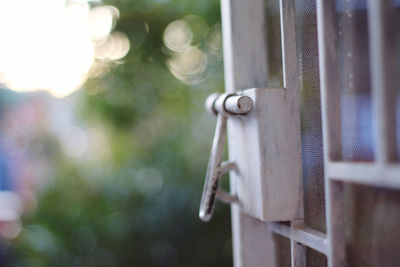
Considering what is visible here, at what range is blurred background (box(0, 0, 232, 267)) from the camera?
180cm

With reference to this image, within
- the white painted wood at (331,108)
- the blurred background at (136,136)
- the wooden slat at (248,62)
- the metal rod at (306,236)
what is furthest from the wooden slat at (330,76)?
the blurred background at (136,136)

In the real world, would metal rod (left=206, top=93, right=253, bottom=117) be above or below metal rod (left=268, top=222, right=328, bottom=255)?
above

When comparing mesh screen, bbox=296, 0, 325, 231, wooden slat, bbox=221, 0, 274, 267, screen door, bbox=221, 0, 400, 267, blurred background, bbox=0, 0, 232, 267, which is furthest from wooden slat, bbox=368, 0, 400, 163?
blurred background, bbox=0, 0, 232, 267

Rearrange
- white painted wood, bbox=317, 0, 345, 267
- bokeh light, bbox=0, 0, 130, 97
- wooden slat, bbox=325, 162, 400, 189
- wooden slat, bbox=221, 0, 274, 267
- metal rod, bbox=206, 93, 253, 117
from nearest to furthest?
1. wooden slat, bbox=325, 162, 400, 189
2. white painted wood, bbox=317, 0, 345, 267
3. metal rod, bbox=206, 93, 253, 117
4. wooden slat, bbox=221, 0, 274, 267
5. bokeh light, bbox=0, 0, 130, 97

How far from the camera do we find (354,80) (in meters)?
0.45

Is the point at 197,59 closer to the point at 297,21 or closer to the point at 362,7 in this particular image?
the point at 297,21

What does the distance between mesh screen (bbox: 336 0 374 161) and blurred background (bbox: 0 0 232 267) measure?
1.34 m

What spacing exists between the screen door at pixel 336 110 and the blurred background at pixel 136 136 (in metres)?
1.11

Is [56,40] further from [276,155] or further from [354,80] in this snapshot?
[354,80]

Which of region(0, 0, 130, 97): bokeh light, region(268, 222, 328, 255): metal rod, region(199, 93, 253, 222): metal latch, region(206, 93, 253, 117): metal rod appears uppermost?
region(0, 0, 130, 97): bokeh light

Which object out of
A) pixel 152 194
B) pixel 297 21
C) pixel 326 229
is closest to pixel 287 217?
pixel 326 229

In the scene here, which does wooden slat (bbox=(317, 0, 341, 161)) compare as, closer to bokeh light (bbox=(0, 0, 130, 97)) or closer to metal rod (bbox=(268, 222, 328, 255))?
metal rod (bbox=(268, 222, 328, 255))

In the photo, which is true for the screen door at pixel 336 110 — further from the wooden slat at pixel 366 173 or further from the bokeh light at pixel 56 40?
the bokeh light at pixel 56 40

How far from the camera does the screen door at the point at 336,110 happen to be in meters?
0.38
